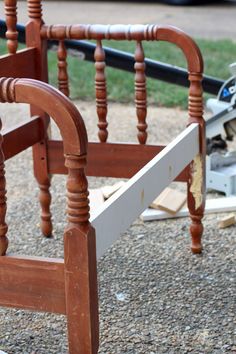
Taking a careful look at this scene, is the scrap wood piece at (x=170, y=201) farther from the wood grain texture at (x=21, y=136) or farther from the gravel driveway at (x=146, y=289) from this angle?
the wood grain texture at (x=21, y=136)

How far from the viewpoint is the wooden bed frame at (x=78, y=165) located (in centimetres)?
184

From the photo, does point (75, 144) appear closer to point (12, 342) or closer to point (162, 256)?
point (12, 342)

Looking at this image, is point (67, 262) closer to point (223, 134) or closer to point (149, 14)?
point (223, 134)

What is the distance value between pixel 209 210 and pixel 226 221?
0.22 metres

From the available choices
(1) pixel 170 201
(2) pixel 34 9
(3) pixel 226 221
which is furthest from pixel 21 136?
(3) pixel 226 221

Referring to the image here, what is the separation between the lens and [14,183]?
13.7ft

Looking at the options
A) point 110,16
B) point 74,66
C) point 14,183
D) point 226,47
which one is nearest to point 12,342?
point 14,183

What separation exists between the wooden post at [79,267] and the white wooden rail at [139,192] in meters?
0.10

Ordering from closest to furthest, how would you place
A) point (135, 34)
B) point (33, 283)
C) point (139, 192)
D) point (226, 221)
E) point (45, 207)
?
point (33, 283), point (139, 192), point (135, 34), point (45, 207), point (226, 221)

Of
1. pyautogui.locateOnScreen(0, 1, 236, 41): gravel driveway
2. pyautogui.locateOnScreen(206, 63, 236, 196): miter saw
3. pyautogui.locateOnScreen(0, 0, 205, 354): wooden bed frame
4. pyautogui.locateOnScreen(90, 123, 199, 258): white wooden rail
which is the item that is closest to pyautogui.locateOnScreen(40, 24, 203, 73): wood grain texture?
pyautogui.locateOnScreen(0, 0, 205, 354): wooden bed frame

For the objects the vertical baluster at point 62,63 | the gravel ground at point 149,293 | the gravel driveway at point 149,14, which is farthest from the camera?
the gravel driveway at point 149,14

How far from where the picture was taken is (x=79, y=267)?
193cm

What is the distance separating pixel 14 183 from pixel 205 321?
6.17ft

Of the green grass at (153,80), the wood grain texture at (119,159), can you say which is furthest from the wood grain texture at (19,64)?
the green grass at (153,80)
